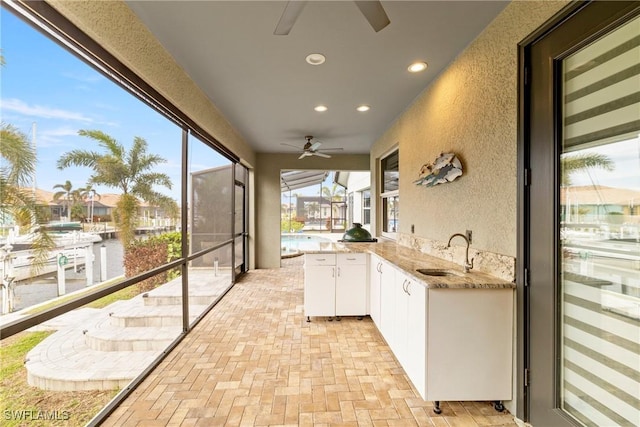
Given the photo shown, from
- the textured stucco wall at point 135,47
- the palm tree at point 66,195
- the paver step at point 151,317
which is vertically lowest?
the paver step at point 151,317

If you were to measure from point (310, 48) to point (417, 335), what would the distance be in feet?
7.95

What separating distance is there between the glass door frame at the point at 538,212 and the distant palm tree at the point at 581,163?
0.12 feet

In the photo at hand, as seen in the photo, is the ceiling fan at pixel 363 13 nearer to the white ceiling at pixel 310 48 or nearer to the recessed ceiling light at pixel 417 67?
the white ceiling at pixel 310 48

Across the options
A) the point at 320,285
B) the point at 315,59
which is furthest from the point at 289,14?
the point at 320,285

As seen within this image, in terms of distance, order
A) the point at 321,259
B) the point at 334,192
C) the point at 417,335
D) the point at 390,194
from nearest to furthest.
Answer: the point at 417,335
the point at 321,259
the point at 390,194
the point at 334,192

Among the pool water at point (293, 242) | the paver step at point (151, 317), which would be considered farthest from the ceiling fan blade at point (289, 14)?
the pool water at point (293, 242)

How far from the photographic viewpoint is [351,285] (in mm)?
3584

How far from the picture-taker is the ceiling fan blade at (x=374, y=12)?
1459 mm

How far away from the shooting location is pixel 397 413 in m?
1.95

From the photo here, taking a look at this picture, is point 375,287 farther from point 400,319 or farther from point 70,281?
point 70,281

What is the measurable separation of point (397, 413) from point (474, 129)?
220cm

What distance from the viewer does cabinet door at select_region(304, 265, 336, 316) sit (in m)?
3.55

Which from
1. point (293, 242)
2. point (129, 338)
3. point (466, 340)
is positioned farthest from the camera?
point (293, 242)

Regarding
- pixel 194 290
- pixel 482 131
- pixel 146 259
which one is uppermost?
pixel 482 131
